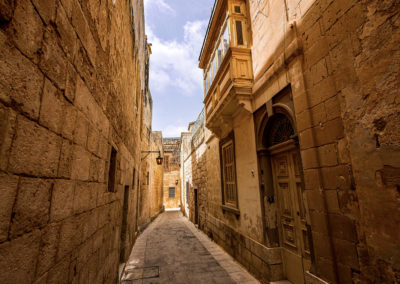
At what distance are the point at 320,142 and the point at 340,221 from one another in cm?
102

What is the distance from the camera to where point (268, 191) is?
14.4ft

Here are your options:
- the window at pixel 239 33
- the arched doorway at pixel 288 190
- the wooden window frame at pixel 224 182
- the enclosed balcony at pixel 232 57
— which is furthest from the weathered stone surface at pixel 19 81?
the wooden window frame at pixel 224 182

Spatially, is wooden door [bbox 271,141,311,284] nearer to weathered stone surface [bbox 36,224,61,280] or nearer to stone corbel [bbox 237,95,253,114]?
stone corbel [bbox 237,95,253,114]

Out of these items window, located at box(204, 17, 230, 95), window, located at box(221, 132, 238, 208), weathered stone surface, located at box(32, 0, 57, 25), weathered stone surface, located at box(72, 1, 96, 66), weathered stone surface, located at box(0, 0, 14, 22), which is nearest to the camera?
weathered stone surface, located at box(0, 0, 14, 22)

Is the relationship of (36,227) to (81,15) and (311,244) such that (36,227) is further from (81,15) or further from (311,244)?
(311,244)

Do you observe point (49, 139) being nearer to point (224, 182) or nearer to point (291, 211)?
point (291, 211)

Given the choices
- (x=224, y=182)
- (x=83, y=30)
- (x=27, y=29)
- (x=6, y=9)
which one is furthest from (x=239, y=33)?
(x=6, y=9)

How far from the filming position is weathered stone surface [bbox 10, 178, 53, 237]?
3.25 feet

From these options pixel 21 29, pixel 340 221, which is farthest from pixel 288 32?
pixel 21 29

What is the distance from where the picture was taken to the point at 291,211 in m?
3.86

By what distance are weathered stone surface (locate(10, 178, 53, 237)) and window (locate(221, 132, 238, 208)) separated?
17.1 feet

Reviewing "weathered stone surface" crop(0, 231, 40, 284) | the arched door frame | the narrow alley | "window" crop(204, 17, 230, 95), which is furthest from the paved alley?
"window" crop(204, 17, 230, 95)

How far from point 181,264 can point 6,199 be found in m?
5.60

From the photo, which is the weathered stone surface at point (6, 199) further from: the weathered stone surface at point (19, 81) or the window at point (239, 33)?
the window at point (239, 33)
